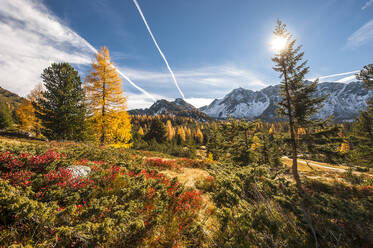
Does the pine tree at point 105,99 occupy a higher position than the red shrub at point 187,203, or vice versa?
the pine tree at point 105,99

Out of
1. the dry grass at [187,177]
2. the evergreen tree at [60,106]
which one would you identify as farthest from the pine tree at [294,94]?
the evergreen tree at [60,106]

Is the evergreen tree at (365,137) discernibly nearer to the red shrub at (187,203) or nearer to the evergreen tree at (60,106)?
the red shrub at (187,203)

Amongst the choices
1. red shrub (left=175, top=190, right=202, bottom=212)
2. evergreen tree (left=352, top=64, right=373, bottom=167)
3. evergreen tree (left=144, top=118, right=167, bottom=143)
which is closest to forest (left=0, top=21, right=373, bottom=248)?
red shrub (left=175, top=190, right=202, bottom=212)

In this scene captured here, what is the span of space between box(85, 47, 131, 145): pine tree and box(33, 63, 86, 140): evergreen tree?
4021 mm

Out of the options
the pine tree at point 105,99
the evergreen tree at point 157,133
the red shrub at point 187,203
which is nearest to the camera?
the red shrub at point 187,203

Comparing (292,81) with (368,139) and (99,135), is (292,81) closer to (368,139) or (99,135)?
(368,139)

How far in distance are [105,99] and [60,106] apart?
5901 mm

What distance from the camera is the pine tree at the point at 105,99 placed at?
12461mm

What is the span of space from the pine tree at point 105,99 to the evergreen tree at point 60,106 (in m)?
4.02

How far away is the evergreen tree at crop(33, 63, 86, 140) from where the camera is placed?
45.8 ft

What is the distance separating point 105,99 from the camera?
41.8ft

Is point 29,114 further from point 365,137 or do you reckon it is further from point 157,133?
point 365,137

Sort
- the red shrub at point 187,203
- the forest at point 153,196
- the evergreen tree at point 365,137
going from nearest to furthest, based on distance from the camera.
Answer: the forest at point 153,196 < the red shrub at point 187,203 < the evergreen tree at point 365,137

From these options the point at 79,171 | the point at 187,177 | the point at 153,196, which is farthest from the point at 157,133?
the point at 153,196
